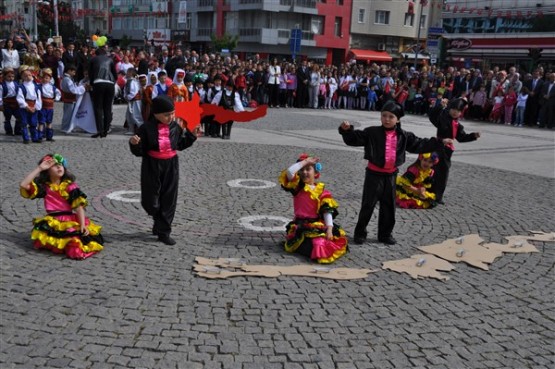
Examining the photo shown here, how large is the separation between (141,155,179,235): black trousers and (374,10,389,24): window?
56.1 m

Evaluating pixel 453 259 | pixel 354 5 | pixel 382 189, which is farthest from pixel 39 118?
pixel 354 5

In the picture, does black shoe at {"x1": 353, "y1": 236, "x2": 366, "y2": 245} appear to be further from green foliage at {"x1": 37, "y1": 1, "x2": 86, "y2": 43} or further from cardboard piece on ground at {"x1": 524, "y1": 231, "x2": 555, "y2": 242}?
green foliage at {"x1": 37, "y1": 1, "x2": 86, "y2": 43}

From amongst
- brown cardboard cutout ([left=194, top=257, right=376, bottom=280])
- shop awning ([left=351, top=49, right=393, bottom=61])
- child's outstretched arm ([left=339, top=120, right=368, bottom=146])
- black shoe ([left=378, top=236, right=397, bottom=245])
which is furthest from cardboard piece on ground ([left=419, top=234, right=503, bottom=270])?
shop awning ([left=351, top=49, right=393, bottom=61])

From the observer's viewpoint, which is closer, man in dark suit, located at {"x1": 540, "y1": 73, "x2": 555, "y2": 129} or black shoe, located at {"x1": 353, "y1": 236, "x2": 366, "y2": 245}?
black shoe, located at {"x1": 353, "y1": 236, "x2": 366, "y2": 245}

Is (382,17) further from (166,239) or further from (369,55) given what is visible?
(166,239)

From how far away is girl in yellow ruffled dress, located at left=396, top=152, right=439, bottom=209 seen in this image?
8656 mm

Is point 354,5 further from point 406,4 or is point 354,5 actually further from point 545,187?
point 545,187

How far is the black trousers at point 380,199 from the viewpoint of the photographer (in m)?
6.60

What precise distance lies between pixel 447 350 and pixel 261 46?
5397 cm

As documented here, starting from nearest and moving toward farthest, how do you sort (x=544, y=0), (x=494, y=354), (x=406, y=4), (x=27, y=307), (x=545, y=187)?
(x=494, y=354)
(x=27, y=307)
(x=545, y=187)
(x=544, y=0)
(x=406, y=4)

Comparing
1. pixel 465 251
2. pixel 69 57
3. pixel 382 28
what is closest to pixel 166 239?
pixel 465 251

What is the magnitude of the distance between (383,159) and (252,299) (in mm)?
2495

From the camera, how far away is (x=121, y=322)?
14.3 ft

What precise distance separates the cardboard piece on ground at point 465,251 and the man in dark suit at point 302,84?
18.4m
